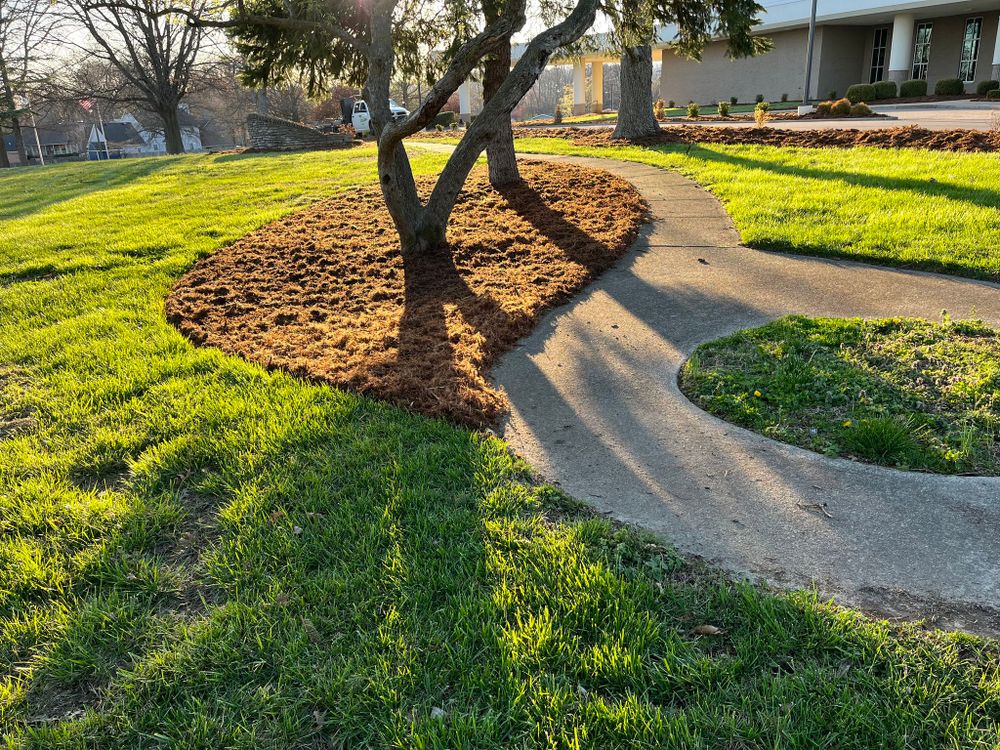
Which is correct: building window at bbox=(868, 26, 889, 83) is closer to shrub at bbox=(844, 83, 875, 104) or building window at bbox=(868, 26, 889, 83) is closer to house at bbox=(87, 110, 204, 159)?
shrub at bbox=(844, 83, 875, 104)

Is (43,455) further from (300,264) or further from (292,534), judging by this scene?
(300,264)

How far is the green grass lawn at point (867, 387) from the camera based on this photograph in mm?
3193

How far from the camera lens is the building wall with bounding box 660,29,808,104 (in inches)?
1329

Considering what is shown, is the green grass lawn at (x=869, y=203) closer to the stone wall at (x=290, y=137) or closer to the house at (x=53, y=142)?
the stone wall at (x=290, y=137)

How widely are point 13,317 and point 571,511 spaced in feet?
18.8

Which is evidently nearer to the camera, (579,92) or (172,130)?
(172,130)

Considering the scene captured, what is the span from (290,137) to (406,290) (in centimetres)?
1913

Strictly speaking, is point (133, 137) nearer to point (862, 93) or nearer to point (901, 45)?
point (862, 93)

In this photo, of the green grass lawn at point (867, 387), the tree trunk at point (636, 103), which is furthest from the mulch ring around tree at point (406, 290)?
the tree trunk at point (636, 103)

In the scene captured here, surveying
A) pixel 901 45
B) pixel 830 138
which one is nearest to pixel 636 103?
pixel 830 138

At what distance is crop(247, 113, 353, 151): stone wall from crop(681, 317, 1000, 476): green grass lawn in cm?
2070

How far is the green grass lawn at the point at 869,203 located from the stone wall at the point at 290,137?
48.4 ft

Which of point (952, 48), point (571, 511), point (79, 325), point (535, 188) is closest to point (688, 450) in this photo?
point (571, 511)

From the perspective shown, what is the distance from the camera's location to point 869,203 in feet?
25.0
